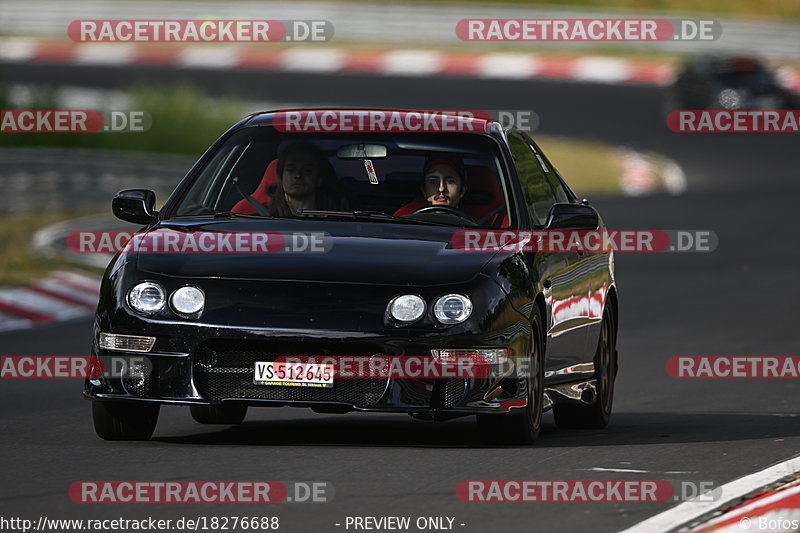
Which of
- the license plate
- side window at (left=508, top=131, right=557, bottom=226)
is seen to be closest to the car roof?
side window at (left=508, top=131, right=557, bottom=226)

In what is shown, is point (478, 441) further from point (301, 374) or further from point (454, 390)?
point (301, 374)

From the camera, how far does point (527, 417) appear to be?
866cm

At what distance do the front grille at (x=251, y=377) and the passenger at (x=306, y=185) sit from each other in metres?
1.17

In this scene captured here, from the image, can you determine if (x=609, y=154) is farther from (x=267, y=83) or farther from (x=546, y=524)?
(x=546, y=524)

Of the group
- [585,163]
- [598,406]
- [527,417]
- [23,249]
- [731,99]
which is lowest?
[527,417]

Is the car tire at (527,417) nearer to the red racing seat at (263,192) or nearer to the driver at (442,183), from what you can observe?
the driver at (442,183)

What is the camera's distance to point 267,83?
44.3 meters

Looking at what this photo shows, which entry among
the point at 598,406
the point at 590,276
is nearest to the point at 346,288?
the point at 590,276

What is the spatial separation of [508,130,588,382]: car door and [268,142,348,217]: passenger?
3.00 feet

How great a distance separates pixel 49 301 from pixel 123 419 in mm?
8334

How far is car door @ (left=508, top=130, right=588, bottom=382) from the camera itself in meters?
9.16

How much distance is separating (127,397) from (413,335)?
1.27m

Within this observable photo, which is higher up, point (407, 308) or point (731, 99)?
point (731, 99)

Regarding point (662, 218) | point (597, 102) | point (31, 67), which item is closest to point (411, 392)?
point (662, 218)
